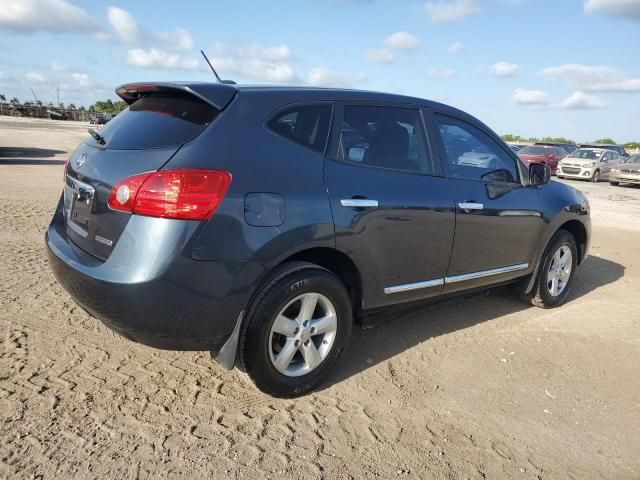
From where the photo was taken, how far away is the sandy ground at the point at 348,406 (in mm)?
2559

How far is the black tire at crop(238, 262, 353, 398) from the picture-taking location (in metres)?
Result: 2.85

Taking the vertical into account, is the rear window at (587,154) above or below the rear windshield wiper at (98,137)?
below

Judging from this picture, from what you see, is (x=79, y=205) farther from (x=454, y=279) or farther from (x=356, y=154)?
(x=454, y=279)

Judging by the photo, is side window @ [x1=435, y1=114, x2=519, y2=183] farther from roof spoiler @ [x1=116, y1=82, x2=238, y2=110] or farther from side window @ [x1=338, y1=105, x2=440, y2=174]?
roof spoiler @ [x1=116, y1=82, x2=238, y2=110]

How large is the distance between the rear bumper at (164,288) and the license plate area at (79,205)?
0.24 meters

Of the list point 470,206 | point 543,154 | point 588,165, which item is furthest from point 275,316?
point 543,154

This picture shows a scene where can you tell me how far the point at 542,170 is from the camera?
4668mm

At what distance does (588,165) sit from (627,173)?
199 centimetres

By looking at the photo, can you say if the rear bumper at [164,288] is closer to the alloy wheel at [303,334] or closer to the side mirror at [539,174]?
the alloy wheel at [303,334]

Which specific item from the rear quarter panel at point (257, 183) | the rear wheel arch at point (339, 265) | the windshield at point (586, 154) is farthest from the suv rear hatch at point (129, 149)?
the windshield at point (586, 154)

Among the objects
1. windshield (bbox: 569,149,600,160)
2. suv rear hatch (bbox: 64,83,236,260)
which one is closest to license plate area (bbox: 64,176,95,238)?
suv rear hatch (bbox: 64,83,236,260)

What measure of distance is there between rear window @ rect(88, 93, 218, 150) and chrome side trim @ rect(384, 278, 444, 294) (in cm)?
161

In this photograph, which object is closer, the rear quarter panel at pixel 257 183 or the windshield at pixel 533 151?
the rear quarter panel at pixel 257 183

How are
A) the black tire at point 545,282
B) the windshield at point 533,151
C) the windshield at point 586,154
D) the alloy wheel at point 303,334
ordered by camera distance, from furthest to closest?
1. the windshield at point 533,151
2. the windshield at point 586,154
3. the black tire at point 545,282
4. the alloy wheel at point 303,334
